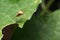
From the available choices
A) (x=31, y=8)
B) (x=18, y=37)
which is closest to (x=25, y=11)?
(x=31, y=8)

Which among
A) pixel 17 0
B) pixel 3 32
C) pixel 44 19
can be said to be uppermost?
pixel 44 19

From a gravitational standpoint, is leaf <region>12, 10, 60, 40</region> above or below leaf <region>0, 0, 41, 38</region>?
above

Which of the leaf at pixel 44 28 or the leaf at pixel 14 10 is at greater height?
the leaf at pixel 44 28

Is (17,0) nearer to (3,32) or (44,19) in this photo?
(3,32)

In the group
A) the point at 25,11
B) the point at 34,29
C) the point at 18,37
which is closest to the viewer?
the point at 25,11

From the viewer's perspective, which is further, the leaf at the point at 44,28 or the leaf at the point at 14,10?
the leaf at the point at 44,28

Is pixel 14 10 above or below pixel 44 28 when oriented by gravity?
below

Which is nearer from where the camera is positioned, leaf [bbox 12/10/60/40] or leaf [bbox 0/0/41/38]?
leaf [bbox 0/0/41/38]

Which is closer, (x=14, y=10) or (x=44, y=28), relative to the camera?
(x=14, y=10)
